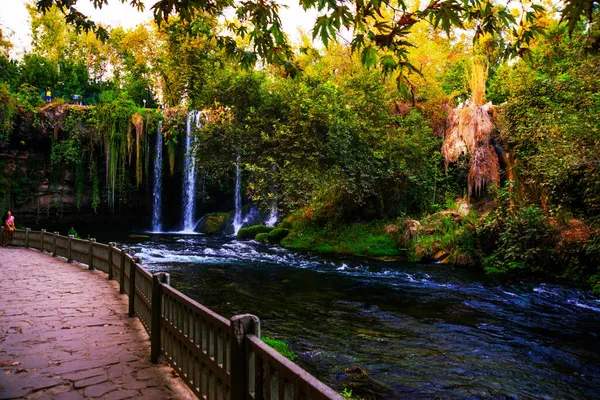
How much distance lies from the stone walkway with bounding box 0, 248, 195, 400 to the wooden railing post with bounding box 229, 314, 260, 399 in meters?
1.53

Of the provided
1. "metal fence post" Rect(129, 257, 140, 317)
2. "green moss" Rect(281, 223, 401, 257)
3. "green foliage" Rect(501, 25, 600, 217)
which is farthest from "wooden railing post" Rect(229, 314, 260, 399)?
"green moss" Rect(281, 223, 401, 257)

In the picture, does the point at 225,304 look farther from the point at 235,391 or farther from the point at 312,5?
the point at 312,5

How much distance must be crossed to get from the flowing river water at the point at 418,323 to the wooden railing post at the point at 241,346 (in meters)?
3.00

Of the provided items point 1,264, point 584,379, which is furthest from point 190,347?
point 1,264

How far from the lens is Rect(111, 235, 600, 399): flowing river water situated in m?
6.00

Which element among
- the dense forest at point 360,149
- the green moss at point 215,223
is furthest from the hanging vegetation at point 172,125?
the green moss at point 215,223

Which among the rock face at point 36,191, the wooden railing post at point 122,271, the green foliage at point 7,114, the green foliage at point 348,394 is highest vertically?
the green foliage at point 7,114

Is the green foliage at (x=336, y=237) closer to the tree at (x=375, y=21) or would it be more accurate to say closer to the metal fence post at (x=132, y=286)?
the metal fence post at (x=132, y=286)

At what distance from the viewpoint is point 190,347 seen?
4.07 m

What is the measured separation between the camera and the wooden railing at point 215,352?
2412 millimetres

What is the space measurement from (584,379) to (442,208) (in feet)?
51.6

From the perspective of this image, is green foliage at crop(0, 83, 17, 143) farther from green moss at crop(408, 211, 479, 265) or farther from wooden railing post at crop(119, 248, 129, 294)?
green moss at crop(408, 211, 479, 265)

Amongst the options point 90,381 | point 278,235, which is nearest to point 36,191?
point 278,235

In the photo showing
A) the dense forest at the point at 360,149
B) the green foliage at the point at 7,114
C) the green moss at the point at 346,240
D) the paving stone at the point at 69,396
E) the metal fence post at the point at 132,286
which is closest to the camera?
the paving stone at the point at 69,396
